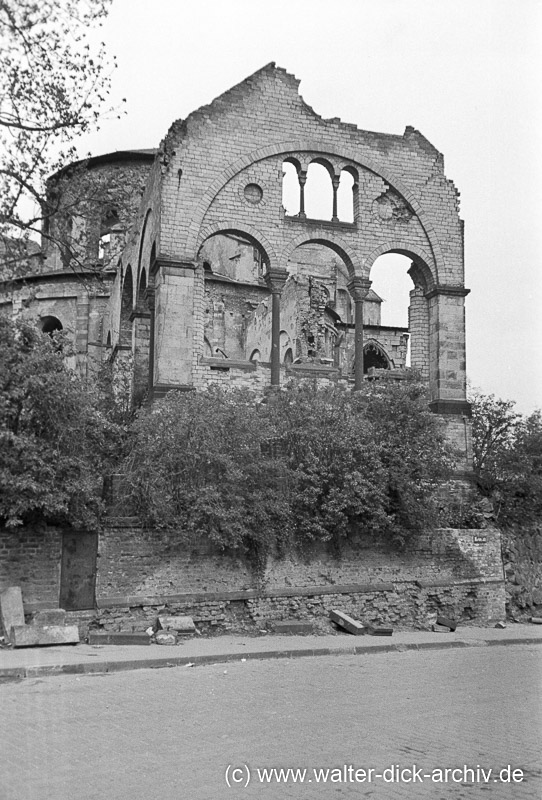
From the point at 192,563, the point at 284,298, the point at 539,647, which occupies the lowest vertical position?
the point at 539,647

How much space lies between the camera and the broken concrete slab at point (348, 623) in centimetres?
1600

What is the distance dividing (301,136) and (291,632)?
472 inches

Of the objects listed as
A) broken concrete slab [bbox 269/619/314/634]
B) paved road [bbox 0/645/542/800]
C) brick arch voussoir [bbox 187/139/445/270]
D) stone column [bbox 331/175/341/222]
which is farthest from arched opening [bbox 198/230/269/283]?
paved road [bbox 0/645/542/800]

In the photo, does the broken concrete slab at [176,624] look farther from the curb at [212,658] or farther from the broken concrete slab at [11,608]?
the broken concrete slab at [11,608]

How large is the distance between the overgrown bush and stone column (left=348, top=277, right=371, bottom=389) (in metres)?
2.69

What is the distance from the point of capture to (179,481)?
15.7m

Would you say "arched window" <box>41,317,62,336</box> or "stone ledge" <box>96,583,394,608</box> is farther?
"arched window" <box>41,317,62,336</box>

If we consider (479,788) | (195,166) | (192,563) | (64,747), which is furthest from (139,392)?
(479,788)

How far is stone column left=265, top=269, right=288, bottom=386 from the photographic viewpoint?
20.6 metres

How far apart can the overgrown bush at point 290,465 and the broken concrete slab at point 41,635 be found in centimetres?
259

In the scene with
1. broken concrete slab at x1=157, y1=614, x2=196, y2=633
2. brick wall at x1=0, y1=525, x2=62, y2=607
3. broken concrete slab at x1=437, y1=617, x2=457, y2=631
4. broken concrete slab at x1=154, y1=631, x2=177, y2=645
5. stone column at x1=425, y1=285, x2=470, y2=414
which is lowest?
broken concrete slab at x1=437, y1=617, x2=457, y2=631

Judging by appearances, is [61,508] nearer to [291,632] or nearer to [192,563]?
[192,563]

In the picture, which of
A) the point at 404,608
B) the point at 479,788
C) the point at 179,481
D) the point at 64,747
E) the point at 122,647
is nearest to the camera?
the point at 479,788

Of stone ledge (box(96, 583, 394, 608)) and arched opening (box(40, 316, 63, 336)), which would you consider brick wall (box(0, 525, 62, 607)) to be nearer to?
stone ledge (box(96, 583, 394, 608))
